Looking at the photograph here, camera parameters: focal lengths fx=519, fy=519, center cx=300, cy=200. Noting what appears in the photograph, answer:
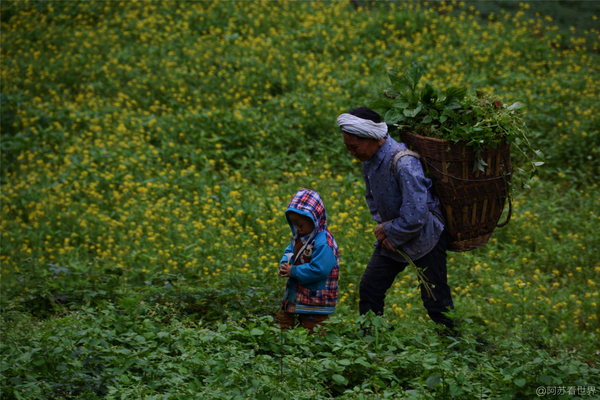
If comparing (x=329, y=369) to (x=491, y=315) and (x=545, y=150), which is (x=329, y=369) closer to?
(x=491, y=315)

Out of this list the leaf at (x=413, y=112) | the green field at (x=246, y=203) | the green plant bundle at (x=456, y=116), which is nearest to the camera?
the green field at (x=246, y=203)

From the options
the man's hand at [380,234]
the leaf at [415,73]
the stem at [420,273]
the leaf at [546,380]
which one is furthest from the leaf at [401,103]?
the leaf at [546,380]

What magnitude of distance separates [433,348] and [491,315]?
1.81 meters

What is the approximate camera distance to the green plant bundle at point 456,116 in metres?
3.34

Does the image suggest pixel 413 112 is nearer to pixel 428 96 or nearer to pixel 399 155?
pixel 428 96

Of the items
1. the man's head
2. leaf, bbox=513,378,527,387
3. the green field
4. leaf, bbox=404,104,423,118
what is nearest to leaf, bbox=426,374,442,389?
the green field

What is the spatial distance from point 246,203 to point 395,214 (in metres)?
3.20

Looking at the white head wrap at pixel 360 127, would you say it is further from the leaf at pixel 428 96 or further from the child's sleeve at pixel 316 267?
the child's sleeve at pixel 316 267

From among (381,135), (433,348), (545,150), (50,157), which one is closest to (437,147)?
(381,135)

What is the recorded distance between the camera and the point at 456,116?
3488 mm

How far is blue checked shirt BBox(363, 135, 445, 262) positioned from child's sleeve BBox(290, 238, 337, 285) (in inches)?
17.3

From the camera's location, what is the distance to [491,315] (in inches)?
193

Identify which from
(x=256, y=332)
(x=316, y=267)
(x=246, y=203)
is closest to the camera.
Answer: (x=256, y=332)

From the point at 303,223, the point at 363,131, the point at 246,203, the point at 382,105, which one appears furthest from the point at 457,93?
the point at 246,203
